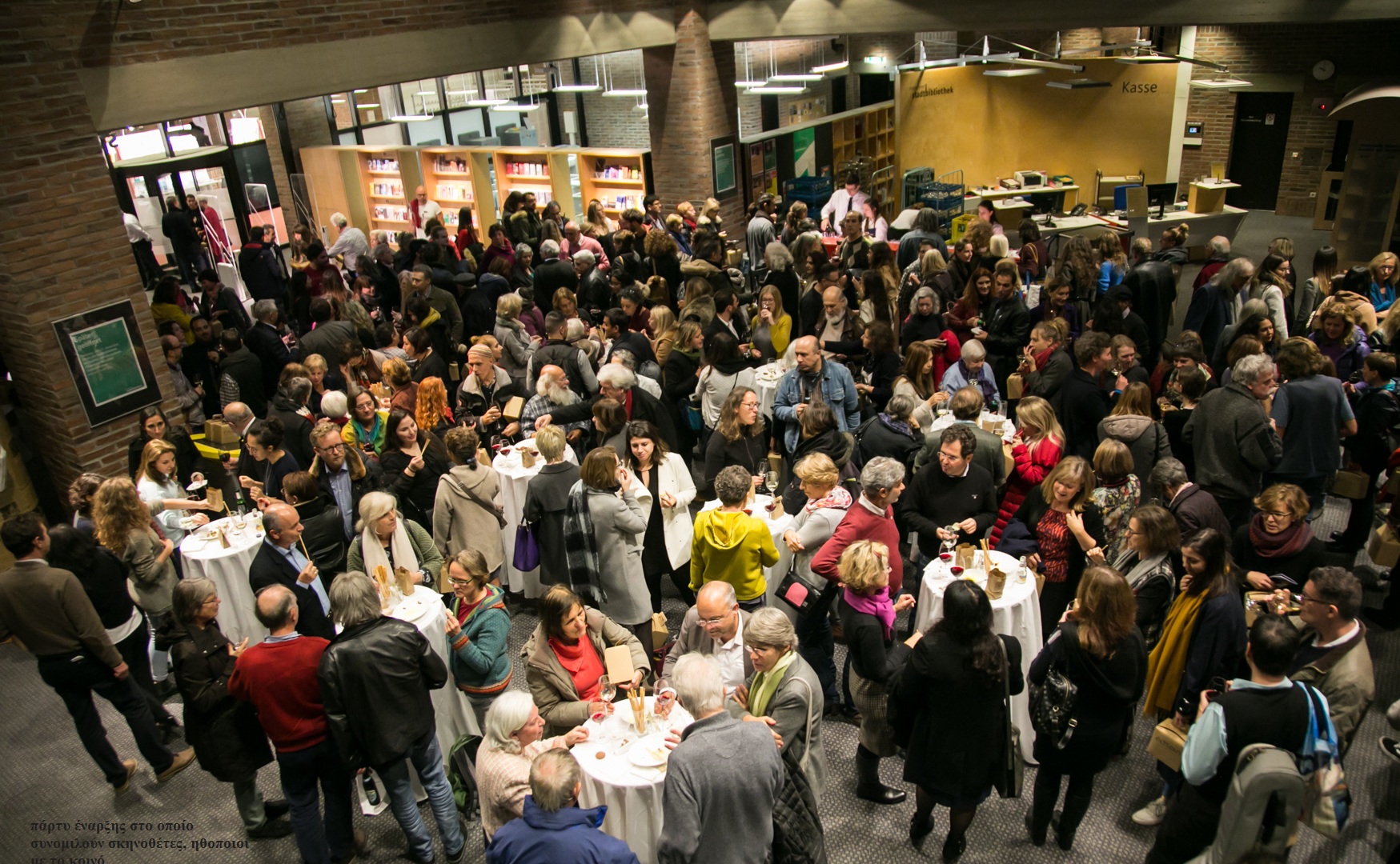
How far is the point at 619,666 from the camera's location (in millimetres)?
3779

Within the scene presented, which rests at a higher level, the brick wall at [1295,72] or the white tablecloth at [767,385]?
the brick wall at [1295,72]

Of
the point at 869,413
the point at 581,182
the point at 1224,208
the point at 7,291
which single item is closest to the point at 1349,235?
the point at 1224,208

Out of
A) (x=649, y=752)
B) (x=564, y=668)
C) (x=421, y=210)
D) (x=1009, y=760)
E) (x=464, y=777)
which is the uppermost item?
(x=421, y=210)

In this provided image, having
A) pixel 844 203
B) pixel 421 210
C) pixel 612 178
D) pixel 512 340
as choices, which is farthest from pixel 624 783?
pixel 421 210

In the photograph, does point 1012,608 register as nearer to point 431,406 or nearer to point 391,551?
point 391,551

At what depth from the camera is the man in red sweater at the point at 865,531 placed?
4.18 meters

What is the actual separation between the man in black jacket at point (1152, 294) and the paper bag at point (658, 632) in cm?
481

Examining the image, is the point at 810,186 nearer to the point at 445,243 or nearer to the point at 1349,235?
the point at 445,243

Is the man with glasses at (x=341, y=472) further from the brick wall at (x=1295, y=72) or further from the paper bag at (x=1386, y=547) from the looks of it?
the brick wall at (x=1295, y=72)

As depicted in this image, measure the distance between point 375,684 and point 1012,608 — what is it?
2.84 metres

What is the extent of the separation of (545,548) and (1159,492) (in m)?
3.22

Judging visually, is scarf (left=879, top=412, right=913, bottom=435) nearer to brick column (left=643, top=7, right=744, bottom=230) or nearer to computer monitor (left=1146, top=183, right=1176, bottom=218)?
brick column (left=643, top=7, right=744, bottom=230)

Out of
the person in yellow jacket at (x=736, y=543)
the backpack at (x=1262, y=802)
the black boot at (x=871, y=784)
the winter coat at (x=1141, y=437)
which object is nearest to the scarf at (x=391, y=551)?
the person in yellow jacket at (x=736, y=543)

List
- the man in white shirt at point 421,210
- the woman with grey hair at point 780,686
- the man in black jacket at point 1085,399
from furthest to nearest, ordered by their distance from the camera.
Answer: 1. the man in white shirt at point 421,210
2. the man in black jacket at point 1085,399
3. the woman with grey hair at point 780,686
